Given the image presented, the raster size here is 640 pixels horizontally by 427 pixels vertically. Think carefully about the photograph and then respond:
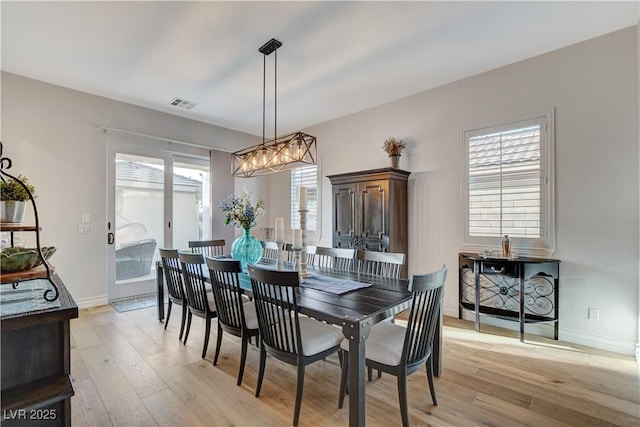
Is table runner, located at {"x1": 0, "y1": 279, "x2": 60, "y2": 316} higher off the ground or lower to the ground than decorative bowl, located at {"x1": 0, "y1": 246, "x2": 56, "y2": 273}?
lower

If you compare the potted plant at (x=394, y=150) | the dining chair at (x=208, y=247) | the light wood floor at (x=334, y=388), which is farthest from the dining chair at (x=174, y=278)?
the potted plant at (x=394, y=150)

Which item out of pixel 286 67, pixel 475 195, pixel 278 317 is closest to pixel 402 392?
pixel 278 317

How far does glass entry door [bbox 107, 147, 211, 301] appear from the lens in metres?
4.28

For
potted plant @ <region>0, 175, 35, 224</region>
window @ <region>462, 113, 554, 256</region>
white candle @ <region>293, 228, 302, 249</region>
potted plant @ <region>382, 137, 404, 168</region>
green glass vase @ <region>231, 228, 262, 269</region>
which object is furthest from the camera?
potted plant @ <region>382, 137, 404, 168</region>

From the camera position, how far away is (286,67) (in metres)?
3.30

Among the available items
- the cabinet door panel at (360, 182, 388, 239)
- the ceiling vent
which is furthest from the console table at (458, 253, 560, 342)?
the ceiling vent

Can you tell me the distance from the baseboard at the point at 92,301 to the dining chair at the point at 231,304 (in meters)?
2.61

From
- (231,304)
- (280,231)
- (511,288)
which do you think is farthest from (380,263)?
(511,288)

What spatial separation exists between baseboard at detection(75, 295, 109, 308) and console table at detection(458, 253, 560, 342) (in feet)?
15.4

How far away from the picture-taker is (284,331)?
6.21 feet

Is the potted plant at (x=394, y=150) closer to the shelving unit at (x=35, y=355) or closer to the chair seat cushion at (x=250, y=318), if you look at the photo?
the chair seat cushion at (x=250, y=318)

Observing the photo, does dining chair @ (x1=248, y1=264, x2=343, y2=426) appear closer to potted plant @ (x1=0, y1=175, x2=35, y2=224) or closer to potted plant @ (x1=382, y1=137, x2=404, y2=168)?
potted plant @ (x1=0, y1=175, x2=35, y2=224)

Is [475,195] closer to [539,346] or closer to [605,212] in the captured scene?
[605,212]

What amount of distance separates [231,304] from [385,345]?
3.96 feet
